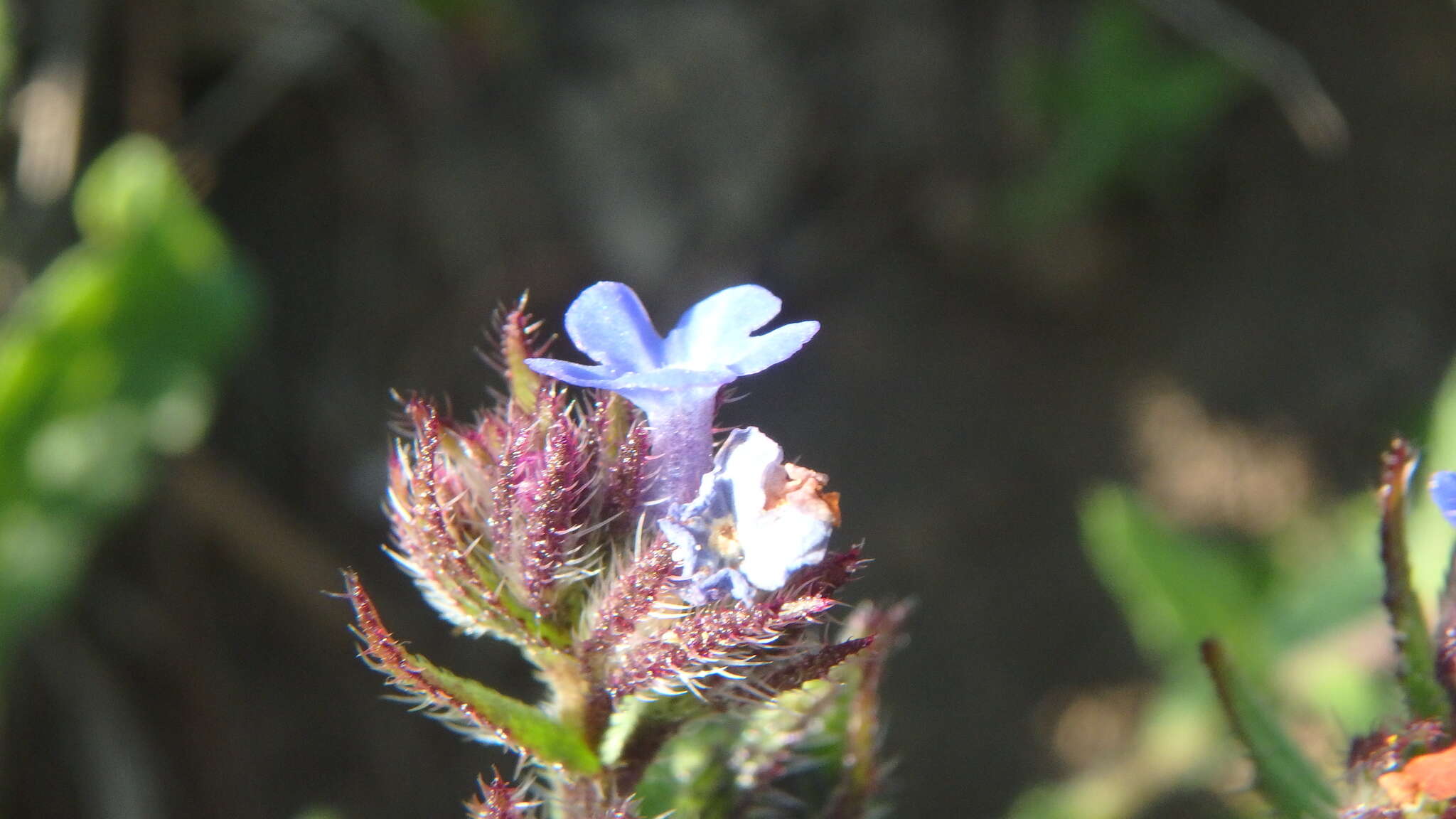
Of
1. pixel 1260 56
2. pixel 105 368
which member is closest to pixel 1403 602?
pixel 1260 56

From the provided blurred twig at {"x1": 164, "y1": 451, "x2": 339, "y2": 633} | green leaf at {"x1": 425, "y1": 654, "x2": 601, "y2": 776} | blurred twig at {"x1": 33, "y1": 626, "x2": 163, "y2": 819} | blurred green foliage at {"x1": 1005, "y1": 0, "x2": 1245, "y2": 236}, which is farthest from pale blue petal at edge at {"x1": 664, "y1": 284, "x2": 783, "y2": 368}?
blurred green foliage at {"x1": 1005, "y1": 0, "x2": 1245, "y2": 236}

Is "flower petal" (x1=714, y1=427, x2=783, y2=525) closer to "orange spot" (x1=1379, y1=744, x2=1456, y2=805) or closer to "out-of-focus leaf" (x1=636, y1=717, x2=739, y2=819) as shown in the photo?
"out-of-focus leaf" (x1=636, y1=717, x2=739, y2=819)

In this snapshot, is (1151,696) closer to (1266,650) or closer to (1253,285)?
(1266,650)

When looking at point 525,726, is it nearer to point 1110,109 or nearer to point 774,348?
point 774,348

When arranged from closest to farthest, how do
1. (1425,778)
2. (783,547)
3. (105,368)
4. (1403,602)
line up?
1. (783,547)
2. (1425,778)
3. (1403,602)
4. (105,368)

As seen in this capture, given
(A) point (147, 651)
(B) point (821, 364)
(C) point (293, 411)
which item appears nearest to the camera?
(A) point (147, 651)

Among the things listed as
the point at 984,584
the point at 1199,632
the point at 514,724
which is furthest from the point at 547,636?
the point at 984,584

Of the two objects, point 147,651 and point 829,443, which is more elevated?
point 829,443
